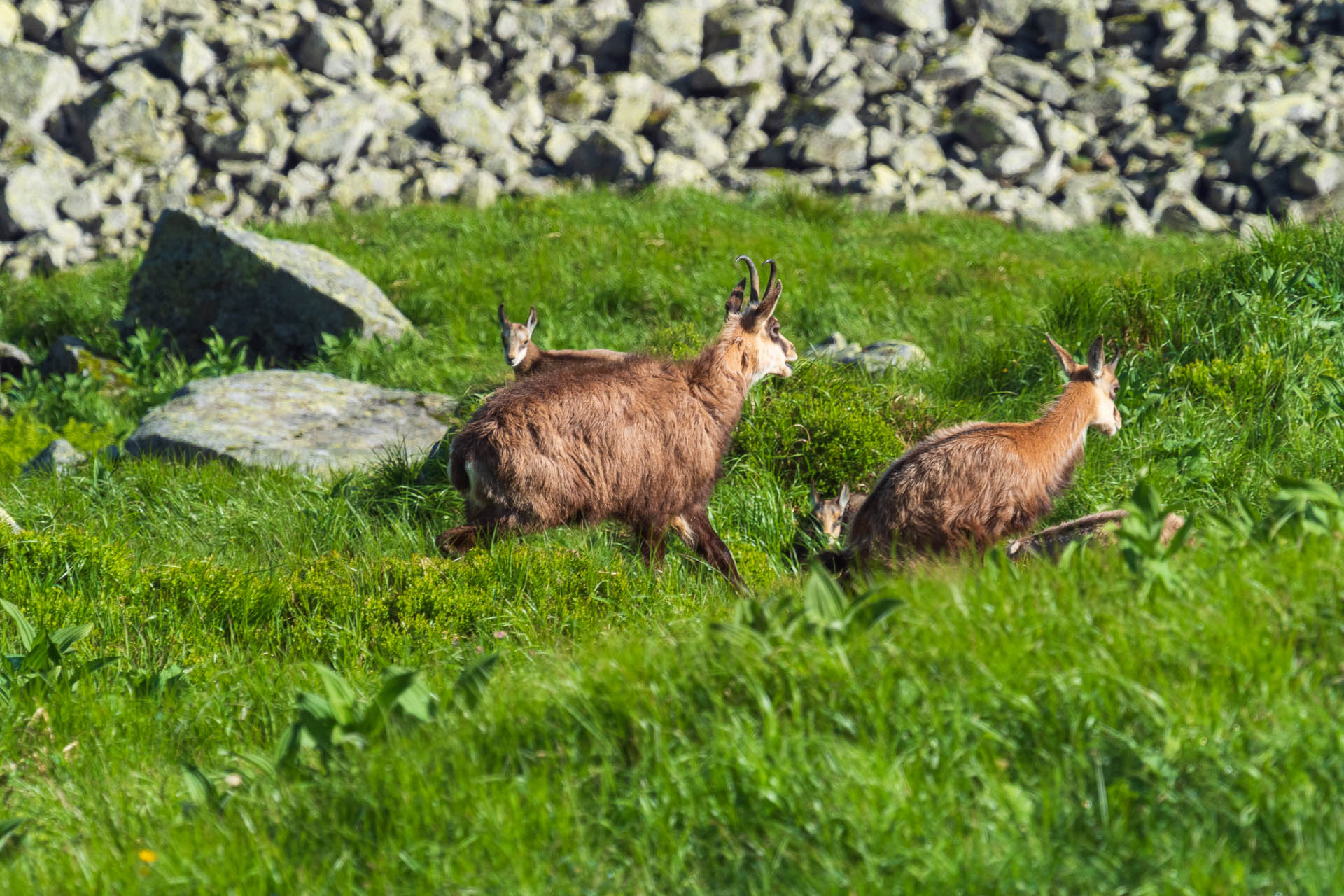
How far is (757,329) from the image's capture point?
6516 millimetres

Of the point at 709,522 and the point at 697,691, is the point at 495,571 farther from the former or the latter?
the point at 697,691

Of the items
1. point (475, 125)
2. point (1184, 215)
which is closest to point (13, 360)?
point (475, 125)

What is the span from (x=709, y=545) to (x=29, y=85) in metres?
18.0

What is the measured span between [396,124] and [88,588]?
15794 mm

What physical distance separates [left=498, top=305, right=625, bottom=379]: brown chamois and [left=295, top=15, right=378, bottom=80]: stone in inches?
579

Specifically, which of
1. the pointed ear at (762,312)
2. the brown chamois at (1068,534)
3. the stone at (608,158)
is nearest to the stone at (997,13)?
the stone at (608,158)

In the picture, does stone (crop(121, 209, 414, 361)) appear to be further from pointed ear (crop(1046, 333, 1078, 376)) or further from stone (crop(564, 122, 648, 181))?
stone (crop(564, 122, 648, 181))

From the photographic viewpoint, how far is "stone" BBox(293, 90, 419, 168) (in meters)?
18.9

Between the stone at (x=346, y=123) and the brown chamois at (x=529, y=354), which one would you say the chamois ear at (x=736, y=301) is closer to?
the brown chamois at (x=529, y=354)

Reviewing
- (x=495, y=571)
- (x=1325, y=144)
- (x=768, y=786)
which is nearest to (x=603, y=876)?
(x=768, y=786)

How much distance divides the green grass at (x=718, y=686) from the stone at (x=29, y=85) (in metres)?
14.5

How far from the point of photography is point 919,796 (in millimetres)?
2553

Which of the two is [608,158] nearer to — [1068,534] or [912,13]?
[912,13]

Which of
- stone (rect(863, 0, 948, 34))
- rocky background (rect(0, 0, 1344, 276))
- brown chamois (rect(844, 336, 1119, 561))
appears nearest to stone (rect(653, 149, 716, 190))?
rocky background (rect(0, 0, 1344, 276))
